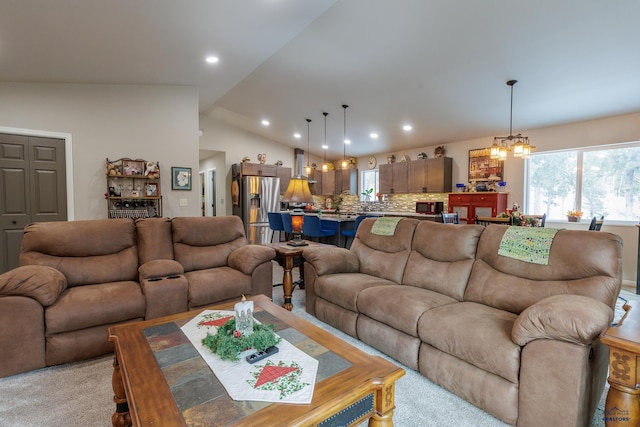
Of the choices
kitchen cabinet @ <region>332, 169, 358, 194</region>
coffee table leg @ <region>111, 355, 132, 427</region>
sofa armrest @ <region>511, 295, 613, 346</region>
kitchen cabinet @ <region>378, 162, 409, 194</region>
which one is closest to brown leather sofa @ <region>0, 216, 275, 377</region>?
coffee table leg @ <region>111, 355, 132, 427</region>

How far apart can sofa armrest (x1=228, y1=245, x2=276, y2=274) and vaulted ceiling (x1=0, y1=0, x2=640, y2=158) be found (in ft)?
7.68

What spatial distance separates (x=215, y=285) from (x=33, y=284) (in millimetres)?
1233

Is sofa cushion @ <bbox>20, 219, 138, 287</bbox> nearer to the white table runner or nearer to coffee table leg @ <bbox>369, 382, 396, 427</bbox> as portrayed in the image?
the white table runner

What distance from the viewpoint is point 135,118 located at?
4711 millimetres

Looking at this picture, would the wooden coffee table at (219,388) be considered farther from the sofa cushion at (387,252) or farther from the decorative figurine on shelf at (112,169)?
the decorative figurine on shelf at (112,169)

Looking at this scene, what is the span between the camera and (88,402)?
1814mm

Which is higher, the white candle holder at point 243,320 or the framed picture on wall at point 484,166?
the framed picture on wall at point 484,166

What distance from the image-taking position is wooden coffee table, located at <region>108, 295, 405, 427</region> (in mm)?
1051

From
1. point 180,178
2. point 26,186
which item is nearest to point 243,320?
point 180,178

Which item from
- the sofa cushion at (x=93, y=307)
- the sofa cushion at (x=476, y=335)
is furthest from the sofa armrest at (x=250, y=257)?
the sofa cushion at (x=476, y=335)

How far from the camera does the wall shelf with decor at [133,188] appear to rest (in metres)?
4.50

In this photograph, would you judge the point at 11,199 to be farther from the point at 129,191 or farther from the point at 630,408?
the point at 630,408

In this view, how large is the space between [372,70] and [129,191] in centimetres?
403

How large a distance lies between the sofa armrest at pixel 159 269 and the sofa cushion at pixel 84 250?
8.9 inches
